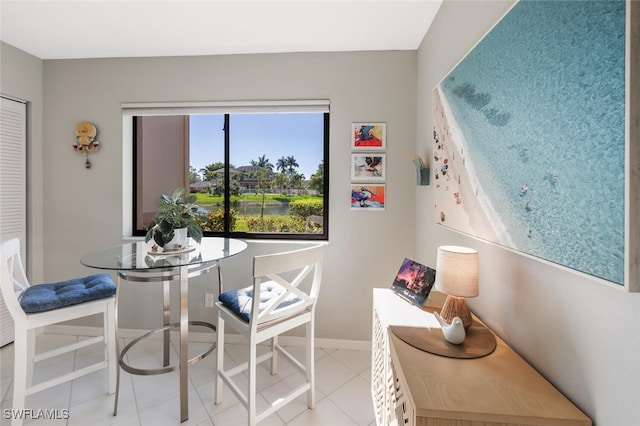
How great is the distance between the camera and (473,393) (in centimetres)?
74

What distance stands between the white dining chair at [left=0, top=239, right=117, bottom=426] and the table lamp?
1.84 meters

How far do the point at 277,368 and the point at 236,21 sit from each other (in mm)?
2433

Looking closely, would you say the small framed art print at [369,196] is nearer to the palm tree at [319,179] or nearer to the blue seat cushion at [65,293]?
the palm tree at [319,179]

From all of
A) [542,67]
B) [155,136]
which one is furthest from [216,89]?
[542,67]

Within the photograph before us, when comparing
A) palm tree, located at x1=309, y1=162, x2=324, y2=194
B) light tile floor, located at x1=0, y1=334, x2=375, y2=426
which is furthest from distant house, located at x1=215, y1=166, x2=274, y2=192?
light tile floor, located at x1=0, y1=334, x2=375, y2=426

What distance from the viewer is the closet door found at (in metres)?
2.11

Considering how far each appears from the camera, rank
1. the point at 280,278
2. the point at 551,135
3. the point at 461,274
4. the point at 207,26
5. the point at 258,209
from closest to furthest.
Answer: the point at 551,135 → the point at 461,274 → the point at 280,278 → the point at 207,26 → the point at 258,209

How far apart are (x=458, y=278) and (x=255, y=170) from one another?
6.05 feet

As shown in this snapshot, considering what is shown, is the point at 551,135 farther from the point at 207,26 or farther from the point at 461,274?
the point at 207,26

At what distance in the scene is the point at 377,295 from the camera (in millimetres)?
1496

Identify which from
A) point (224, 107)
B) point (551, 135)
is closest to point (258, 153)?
point (224, 107)

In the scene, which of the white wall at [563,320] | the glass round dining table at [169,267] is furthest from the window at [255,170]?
the white wall at [563,320]

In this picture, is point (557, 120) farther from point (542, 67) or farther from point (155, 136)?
point (155, 136)

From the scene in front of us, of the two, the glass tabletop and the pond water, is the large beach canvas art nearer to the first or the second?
the glass tabletop
